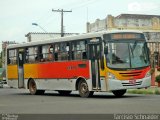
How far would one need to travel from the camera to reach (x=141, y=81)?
23.8 metres

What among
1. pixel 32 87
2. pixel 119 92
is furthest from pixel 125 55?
pixel 32 87

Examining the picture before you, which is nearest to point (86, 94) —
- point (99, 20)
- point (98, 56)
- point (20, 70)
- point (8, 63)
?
point (98, 56)

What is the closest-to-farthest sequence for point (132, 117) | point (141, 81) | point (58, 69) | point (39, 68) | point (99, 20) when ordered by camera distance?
1. point (132, 117)
2. point (141, 81)
3. point (58, 69)
4. point (39, 68)
5. point (99, 20)

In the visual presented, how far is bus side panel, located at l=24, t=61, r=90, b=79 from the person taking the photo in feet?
82.4

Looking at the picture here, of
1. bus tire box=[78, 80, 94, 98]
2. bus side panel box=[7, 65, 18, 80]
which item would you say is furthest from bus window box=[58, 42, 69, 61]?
bus side panel box=[7, 65, 18, 80]

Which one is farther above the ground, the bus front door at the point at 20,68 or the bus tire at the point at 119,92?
the bus front door at the point at 20,68

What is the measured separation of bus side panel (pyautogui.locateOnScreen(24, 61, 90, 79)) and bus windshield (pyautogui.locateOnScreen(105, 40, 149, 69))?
1.71 meters

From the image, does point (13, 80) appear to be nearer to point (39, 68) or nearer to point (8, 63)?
point (8, 63)

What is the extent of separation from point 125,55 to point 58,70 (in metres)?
5.35

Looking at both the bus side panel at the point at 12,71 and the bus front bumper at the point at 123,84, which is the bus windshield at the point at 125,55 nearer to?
the bus front bumper at the point at 123,84

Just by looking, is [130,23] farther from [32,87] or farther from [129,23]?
[32,87]

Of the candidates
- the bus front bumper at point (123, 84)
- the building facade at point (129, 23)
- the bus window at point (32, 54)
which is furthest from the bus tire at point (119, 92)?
the building facade at point (129, 23)

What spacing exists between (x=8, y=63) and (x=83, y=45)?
986 cm

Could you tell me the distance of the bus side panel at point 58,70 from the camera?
25.1 meters
